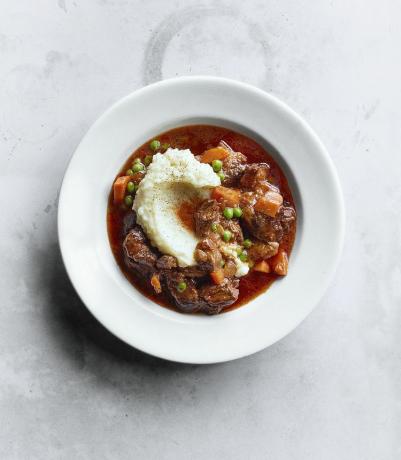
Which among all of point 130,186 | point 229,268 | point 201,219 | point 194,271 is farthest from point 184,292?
point 130,186

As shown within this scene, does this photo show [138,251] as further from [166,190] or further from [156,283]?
[166,190]

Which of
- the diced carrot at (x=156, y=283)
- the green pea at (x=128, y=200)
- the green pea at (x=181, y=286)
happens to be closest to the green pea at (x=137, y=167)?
the green pea at (x=128, y=200)

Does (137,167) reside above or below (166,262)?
above

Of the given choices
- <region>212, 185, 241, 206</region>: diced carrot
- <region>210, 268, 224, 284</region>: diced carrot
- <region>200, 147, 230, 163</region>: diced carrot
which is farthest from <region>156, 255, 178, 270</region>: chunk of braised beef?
<region>200, 147, 230, 163</region>: diced carrot

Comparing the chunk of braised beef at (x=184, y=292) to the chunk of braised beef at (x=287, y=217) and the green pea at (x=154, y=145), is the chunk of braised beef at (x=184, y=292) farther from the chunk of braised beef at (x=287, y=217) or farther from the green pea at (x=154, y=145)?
the green pea at (x=154, y=145)

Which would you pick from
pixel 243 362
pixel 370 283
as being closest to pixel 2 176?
pixel 243 362

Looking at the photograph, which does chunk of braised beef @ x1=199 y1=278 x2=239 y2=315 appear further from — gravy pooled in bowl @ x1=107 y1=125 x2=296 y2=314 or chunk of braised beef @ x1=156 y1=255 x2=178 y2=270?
chunk of braised beef @ x1=156 y1=255 x2=178 y2=270

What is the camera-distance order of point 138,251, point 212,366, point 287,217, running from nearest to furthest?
1. point 138,251
2. point 287,217
3. point 212,366

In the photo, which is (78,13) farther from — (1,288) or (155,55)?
(1,288)
